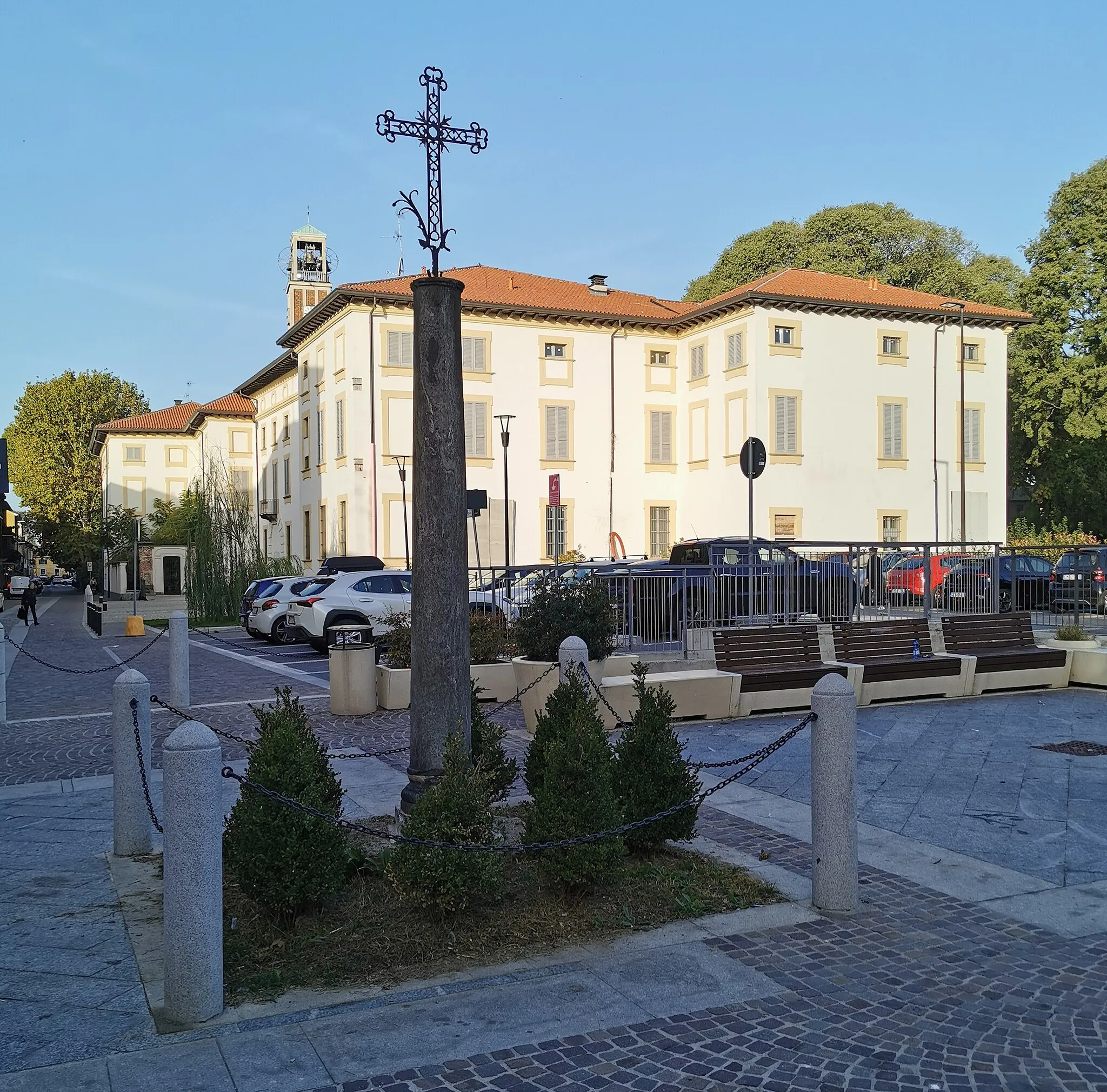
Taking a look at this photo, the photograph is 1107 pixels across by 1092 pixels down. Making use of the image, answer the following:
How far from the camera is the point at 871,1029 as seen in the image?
403cm

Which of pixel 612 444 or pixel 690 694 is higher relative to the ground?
Result: pixel 612 444

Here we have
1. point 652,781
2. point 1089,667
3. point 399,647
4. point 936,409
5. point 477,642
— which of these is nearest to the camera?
point 652,781

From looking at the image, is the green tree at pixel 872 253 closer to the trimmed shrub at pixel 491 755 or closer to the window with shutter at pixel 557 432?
the window with shutter at pixel 557 432

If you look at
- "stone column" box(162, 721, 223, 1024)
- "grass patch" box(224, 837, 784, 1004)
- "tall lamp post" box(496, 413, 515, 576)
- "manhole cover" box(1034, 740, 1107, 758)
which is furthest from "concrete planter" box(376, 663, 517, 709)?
"tall lamp post" box(496, 413, 515, 576)

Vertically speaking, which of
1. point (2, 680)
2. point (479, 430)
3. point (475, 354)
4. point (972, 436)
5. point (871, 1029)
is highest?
point (475, 354)

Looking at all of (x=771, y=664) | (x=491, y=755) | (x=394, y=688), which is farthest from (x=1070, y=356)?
(x=491, y=755)

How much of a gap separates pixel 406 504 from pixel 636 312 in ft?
40.9

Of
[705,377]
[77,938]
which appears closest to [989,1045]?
[77,938]

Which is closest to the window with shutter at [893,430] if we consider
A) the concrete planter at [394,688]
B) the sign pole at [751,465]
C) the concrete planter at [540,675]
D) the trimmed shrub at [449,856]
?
the sign pole at [751,465]

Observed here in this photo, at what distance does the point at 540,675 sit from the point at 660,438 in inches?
1318

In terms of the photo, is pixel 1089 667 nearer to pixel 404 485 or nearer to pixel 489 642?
pixel 489 642

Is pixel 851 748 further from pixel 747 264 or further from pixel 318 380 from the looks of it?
pixel 747 264

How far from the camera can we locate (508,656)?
41.9ft

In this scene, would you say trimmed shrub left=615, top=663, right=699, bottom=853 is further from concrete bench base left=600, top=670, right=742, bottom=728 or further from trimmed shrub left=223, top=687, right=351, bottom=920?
concrete bench base left=600, top=670, right=742, bottom=728
